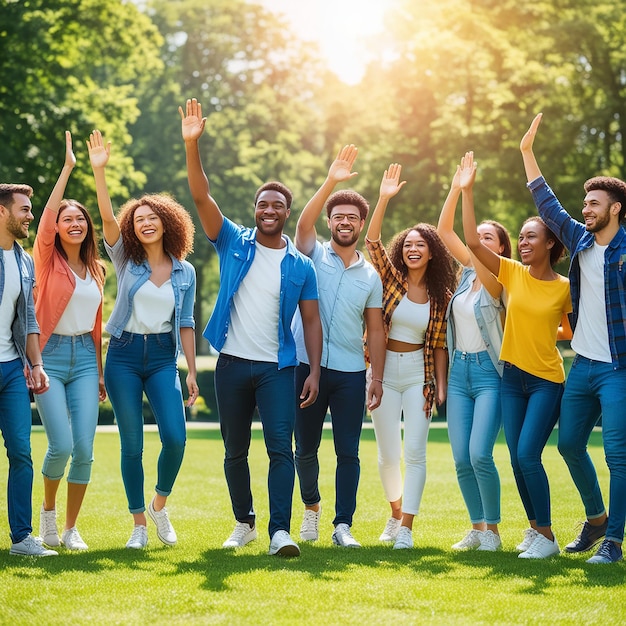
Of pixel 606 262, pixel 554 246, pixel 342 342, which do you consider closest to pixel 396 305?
pixel 342 342

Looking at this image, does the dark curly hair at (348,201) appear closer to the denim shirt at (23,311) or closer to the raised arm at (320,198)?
the raised arm at (320,198)

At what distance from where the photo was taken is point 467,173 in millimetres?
7906

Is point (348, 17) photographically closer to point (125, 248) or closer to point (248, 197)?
point (248, 197)

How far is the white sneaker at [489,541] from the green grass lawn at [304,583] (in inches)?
6.9

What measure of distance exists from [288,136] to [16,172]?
16.8 meters

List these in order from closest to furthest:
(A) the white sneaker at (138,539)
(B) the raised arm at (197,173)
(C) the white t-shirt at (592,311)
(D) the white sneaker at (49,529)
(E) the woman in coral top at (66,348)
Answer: (B) the raised arm at (197,173) → (C) the white t-shirt at (592,311) → (E) the woman in coral top at (66,348) → (A) the white sneaker at (138,539) → (D) the white sneaker at (49,529)

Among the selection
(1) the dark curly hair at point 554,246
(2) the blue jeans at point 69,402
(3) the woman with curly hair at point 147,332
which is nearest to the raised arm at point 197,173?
(3) the woman with curly hair at point 147,332

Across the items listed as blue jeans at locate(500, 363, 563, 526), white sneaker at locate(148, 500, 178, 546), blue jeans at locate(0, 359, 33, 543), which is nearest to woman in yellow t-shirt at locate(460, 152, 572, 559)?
blue jeans at locate(500, 363, 563, 526)

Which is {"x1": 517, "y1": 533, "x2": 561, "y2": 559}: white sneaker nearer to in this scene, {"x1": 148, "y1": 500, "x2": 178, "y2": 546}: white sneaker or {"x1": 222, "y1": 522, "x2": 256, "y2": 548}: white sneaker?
{"x1": 222, "y1": 522, "x2": 256, "y2": 548}: white sneaker

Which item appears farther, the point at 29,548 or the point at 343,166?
the point at 343,166

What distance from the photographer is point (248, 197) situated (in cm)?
3894

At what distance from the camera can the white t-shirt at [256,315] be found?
714cm

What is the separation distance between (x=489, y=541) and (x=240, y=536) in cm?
192

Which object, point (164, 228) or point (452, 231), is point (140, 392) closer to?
point (164, 228)
